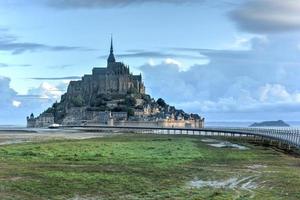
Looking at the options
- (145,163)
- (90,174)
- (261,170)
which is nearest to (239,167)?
(261,170)

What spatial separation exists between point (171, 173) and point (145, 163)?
18.6 feet

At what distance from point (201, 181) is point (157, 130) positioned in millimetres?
132023

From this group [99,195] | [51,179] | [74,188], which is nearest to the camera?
[99,195]


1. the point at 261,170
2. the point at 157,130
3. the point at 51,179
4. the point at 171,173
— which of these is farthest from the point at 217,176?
the point at 157,130

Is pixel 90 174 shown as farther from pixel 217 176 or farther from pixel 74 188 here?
pixel 217 176

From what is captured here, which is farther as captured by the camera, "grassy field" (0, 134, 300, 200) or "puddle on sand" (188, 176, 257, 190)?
"puddle on sand" (188, 176, 257, 190)

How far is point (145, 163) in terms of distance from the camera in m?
32.0

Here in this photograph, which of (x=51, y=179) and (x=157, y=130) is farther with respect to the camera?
(x=157, y=130)

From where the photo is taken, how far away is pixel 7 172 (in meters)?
25.5

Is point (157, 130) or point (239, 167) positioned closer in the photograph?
point (239, 167)

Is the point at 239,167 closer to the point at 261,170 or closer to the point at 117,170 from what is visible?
the point at 261,170

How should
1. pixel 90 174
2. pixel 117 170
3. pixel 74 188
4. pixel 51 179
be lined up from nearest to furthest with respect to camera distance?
1. pixel 74 188
2. pixel 51 179
3. pixel 90 174
4. pixel 117 170

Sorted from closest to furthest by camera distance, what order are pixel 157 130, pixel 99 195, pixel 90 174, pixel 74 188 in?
pixel 99 195
pixel 74 188
pixel 90 174
pixel 157 130

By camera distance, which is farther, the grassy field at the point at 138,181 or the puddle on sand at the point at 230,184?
the puddle on sand at the point at 230,184
